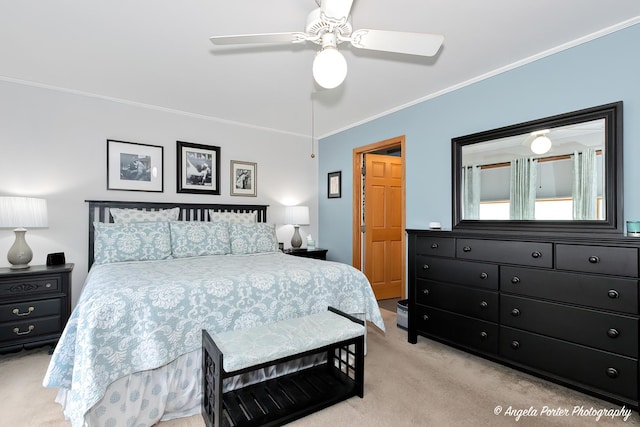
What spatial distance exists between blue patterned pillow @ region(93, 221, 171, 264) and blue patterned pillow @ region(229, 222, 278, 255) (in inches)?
26.8

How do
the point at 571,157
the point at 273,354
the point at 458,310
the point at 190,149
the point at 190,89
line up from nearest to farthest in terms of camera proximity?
the point at 273,354 → the point at 571,157 → the point at 458,310 → the point at 190,89 → the point at 190,149

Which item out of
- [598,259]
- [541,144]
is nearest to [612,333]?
[598,259]

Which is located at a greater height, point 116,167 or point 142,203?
point 116,167

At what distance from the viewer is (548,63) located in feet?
8.41

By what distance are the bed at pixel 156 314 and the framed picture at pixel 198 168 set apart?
1134 mm

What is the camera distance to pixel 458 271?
9.16 ft

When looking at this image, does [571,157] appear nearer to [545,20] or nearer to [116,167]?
[545,20]

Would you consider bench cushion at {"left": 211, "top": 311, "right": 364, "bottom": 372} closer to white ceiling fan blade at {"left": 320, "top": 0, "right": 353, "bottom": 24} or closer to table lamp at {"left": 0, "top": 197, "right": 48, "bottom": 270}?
white ceiling fan blade at {"left": 320, "top": 0, "right": 353, "bottom": 24}

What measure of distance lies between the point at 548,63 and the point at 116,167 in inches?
171

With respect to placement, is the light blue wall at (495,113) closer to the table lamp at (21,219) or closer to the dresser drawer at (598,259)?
the dresser drawer at (598,259)

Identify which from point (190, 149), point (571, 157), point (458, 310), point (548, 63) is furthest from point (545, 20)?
point (190, 149)

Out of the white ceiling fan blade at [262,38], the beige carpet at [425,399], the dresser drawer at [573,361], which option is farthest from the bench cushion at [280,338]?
the white ceiling fan blade at [262,38]

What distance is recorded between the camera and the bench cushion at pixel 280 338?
1.69 metres

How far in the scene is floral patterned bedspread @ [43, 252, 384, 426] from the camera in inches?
64.2
